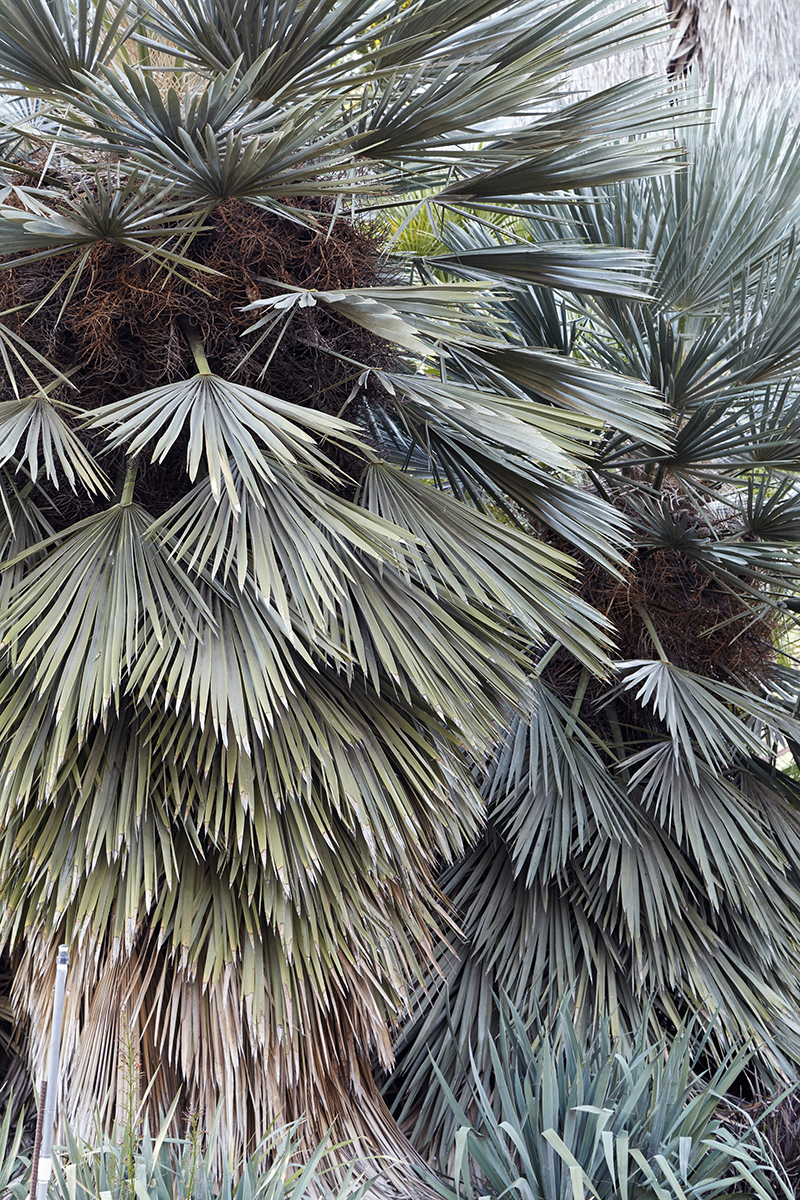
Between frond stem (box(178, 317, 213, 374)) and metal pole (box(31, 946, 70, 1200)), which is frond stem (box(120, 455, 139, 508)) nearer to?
frond stem (box(178, 317, 213, 374))

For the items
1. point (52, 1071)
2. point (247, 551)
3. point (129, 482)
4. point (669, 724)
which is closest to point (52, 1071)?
point (52, 1071)

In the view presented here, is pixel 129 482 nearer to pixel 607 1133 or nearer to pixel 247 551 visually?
pixel 247 551

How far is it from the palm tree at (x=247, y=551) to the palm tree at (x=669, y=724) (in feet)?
1.41

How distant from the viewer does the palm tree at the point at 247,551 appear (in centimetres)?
192

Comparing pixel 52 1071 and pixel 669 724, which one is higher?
pixel 669 724

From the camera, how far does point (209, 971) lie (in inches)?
80.3

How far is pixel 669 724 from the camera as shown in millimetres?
2664

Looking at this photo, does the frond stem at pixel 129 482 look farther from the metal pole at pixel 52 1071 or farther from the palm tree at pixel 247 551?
the metal pole at pixel 52 1071

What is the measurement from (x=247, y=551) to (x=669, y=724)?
4.69 feet

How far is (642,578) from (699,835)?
3.02 ft

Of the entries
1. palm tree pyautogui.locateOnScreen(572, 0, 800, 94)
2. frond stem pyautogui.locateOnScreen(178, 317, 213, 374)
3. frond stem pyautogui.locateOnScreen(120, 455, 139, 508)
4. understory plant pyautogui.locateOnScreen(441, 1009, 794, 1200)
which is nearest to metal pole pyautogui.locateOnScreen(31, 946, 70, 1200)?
understory plant pyautogui.locateOnScreen(441, 1009, 794, 1200)

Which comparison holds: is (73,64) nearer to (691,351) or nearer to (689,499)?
(691,351)

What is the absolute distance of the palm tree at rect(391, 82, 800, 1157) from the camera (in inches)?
106

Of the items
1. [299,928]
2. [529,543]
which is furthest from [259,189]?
[299,928]
